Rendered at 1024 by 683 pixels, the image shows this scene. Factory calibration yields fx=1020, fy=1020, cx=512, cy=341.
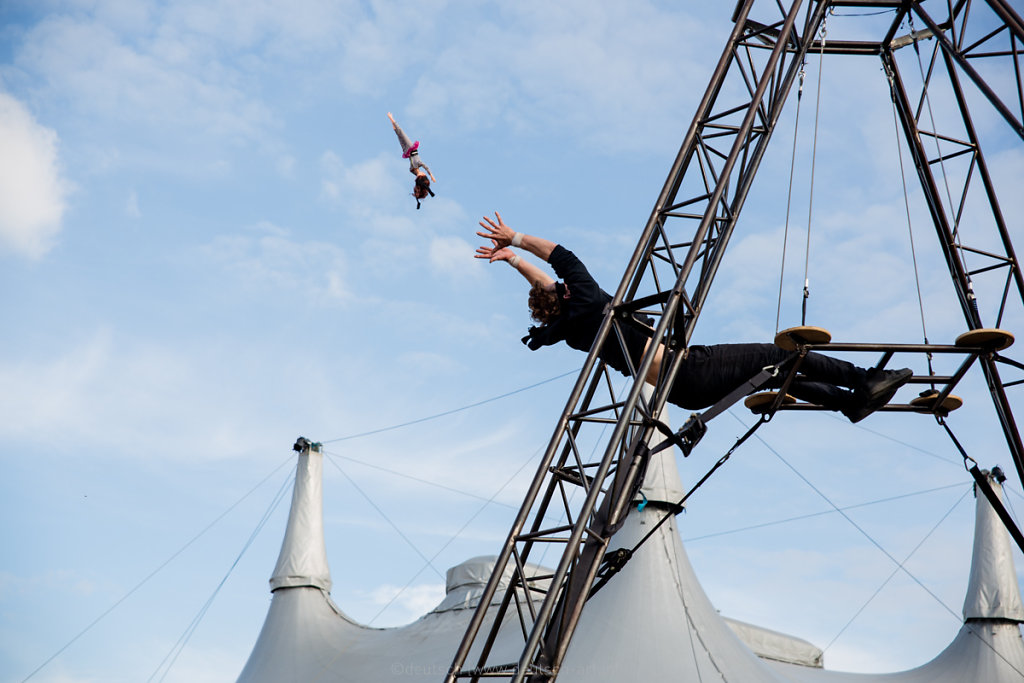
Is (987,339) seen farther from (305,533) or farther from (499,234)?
(305,533)

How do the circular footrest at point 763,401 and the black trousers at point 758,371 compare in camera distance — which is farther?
the circular footrest at point 763,401

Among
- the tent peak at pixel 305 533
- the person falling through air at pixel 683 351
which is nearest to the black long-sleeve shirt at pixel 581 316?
the person falling through air at pixel 683 351

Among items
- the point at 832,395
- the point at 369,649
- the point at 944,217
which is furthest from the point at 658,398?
the point at 369,649

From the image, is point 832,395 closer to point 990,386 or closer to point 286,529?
point 990,386

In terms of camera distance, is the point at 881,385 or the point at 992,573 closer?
the point at 881,385

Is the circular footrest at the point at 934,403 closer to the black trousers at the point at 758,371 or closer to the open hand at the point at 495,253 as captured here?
the black trousers at the point at 758,371

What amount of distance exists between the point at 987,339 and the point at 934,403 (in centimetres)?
64

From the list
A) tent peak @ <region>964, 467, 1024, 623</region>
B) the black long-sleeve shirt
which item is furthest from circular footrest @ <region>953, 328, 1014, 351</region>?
tent peak @ <region>964, 467, 1024, 623</region>

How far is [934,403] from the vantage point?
227 inches

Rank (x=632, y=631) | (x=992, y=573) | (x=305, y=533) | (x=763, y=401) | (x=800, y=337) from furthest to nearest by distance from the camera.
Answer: (x=305, y=533), (x=992, y=573), (x=632, y=631), (x=763, y=401), (x=800, y=337)

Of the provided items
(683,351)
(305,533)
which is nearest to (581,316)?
(683,351)

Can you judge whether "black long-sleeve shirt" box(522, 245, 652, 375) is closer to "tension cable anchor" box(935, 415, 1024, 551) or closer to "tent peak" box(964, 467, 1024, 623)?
"tension cable anchor" box(935, 415, 1024, 551)

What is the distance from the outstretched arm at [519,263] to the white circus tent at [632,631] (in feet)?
13.4

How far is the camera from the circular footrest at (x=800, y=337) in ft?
16.1
